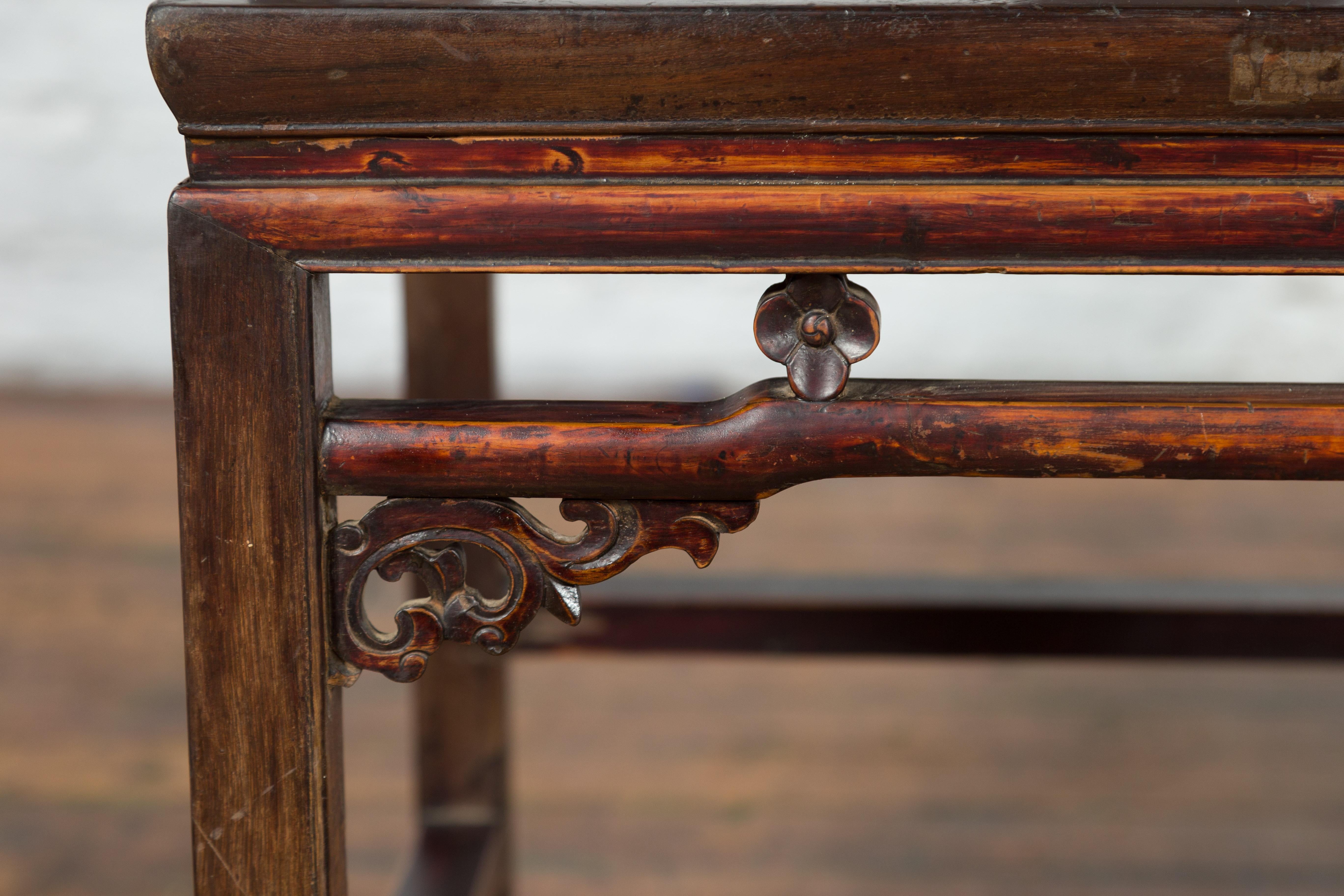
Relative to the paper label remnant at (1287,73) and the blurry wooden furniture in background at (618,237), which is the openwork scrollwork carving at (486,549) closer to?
the blurry wooden furniture in background at (618,237)

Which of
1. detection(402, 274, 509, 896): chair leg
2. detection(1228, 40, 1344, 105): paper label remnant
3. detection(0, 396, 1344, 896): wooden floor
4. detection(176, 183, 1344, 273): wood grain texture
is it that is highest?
detection(1228, 40, 1344, 105): paper label remnant

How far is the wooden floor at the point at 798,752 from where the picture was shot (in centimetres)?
128

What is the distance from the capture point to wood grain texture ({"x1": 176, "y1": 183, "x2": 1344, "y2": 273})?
414 mm

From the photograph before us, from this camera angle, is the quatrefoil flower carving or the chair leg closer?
the quatrefoil flower carving

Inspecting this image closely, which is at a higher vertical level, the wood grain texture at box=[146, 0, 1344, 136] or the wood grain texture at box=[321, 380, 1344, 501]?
the wood grain texture at box=[146, 0, 1344, 136]

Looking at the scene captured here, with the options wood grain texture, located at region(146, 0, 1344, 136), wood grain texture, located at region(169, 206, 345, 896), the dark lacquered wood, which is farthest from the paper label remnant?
the dark lacquered wood

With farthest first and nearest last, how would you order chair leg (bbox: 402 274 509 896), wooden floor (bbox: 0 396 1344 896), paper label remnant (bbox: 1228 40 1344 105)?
wooden floor (bbox: 0 396 1344 896) < chair leg (bbox: 402 274 509 896) < paper label remnant (bbox: 1228 40 1344 105)

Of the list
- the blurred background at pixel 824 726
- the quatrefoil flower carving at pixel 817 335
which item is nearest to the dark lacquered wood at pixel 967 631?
the blurred background at pixel 824 726

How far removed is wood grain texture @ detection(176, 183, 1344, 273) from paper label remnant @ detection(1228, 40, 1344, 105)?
0.03 metres

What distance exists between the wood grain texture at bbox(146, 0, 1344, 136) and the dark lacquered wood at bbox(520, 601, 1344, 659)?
756 millimetres

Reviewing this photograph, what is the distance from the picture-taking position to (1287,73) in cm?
40

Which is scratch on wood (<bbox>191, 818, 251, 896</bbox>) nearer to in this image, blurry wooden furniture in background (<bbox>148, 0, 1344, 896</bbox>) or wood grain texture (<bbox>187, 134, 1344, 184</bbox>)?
blurry wooden furniture in background (<bbox>148, 0, 1344, 896</bbox>)

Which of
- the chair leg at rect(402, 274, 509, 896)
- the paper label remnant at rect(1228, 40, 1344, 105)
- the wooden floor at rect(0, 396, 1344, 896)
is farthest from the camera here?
the wooden floor at rect(0, 396, 1344, 896)

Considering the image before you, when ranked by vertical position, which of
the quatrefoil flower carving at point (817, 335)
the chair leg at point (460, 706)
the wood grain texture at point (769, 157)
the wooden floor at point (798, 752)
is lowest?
the wooden floor at point (798, 752)
